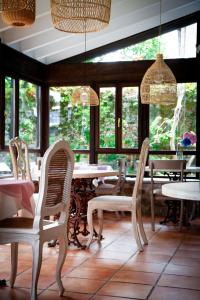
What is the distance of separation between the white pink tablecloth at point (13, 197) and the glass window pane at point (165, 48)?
17.5 feet

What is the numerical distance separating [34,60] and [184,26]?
9.05ft

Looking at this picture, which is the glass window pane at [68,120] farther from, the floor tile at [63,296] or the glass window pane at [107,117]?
the floor tile at [63,296]

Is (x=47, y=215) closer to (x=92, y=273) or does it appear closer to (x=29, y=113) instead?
(x=92, y=273)

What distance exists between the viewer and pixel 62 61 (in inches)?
320

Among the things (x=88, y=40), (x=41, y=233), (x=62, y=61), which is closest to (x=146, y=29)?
(x=88, y=40)

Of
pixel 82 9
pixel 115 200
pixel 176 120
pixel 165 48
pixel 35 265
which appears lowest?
pixel 35 265

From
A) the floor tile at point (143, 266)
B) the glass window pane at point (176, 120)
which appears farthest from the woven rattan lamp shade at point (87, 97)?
the floor tile at point (143, 266)

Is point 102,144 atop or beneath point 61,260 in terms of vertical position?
atop

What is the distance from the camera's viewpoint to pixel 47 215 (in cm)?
271

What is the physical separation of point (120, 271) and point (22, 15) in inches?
94.9

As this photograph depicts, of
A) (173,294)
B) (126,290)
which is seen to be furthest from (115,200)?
(173,294)

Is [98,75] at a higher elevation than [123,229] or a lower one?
higher

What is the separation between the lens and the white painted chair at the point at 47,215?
2.61m

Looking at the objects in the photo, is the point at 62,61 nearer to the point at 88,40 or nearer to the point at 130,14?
the point at 88,40
